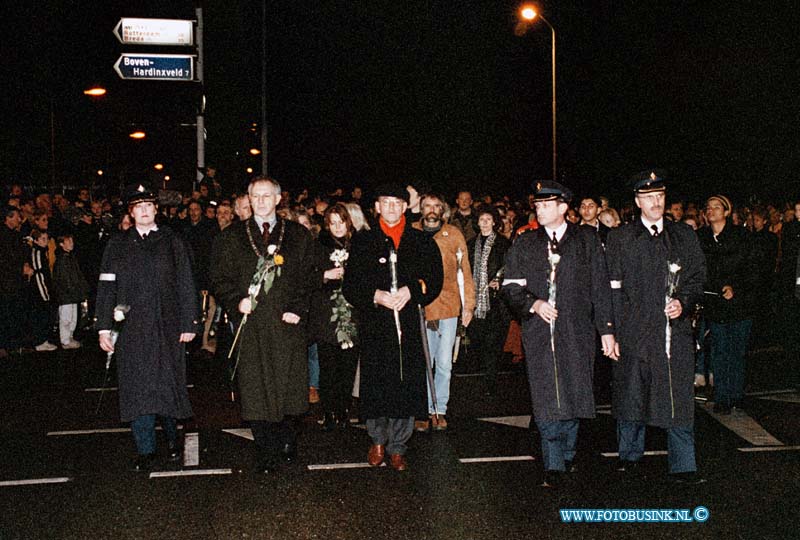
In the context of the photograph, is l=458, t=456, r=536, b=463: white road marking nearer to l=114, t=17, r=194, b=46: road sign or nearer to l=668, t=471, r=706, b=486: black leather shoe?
l=668, t=471, r=706, b=486: black leather shoe

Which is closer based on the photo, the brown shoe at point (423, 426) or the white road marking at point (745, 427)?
the white road marking at point (745, 427)

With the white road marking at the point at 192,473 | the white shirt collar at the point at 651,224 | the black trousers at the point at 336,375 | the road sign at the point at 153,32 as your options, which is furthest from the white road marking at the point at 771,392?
the road sign at the point at 153,32

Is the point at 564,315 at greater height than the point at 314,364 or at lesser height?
greater

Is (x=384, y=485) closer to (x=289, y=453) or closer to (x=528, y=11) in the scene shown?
(x=289, y=453)

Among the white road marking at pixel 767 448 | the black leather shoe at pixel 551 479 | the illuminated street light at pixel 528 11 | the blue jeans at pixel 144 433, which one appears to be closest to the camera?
the black leather shoe at pixel 551 479

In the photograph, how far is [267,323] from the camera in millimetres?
7387

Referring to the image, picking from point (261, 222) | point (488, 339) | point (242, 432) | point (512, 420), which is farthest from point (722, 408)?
point (261, 222)

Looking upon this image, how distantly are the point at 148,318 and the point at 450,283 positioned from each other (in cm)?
300

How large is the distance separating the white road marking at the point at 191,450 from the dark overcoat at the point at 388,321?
1.49 meters

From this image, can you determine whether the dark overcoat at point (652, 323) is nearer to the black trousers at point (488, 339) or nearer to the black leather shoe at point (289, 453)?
the black leather shoe at point (289, 453)

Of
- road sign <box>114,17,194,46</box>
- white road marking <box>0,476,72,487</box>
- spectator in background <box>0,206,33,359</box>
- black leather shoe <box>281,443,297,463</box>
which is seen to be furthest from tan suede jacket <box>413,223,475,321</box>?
road sign <box>114,17,194,46</box>

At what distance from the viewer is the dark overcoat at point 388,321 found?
24.3ft

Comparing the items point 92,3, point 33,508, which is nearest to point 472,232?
point 33,508

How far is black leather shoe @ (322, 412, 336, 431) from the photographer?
8922 mm
